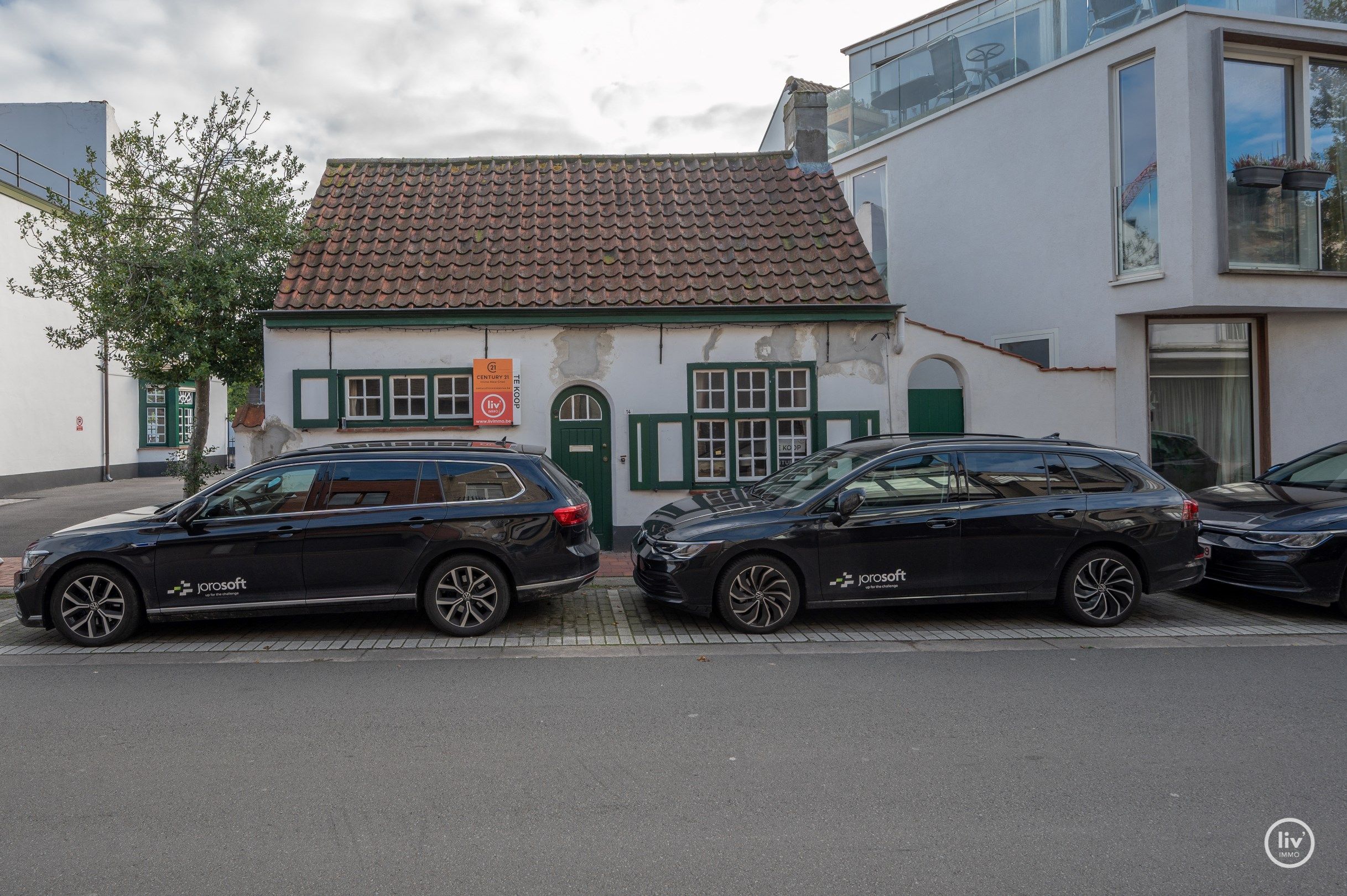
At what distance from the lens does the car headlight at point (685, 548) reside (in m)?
7.62

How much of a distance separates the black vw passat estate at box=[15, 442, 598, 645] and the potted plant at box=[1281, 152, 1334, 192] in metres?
11.5

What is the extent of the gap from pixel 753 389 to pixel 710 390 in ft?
2.01

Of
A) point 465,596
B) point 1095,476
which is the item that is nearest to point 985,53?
point 1095,476

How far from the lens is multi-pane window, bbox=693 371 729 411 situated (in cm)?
1220

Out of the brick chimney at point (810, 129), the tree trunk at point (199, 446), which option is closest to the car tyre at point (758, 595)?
the tree trunk at point (199, 446)

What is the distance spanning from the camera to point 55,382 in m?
21.8

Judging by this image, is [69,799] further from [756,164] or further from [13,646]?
[756,164]

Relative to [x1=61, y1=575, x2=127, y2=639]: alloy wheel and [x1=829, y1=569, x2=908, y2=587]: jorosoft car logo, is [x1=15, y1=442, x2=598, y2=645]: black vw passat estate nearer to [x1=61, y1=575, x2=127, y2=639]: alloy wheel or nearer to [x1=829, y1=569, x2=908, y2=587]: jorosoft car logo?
[x1=61, y1=575, x2=127, y2=639]: alloy wheel

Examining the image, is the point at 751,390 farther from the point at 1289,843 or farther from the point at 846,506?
the point at 1289,843

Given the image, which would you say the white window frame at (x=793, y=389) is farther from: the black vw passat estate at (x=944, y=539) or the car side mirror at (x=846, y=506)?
the car side mirror at (x=846, y=506)

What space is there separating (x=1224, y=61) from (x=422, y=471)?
41.4ft

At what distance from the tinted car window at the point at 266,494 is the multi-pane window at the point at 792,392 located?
6.57 metres

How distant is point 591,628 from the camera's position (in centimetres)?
789

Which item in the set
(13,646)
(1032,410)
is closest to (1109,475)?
(1032,410)
